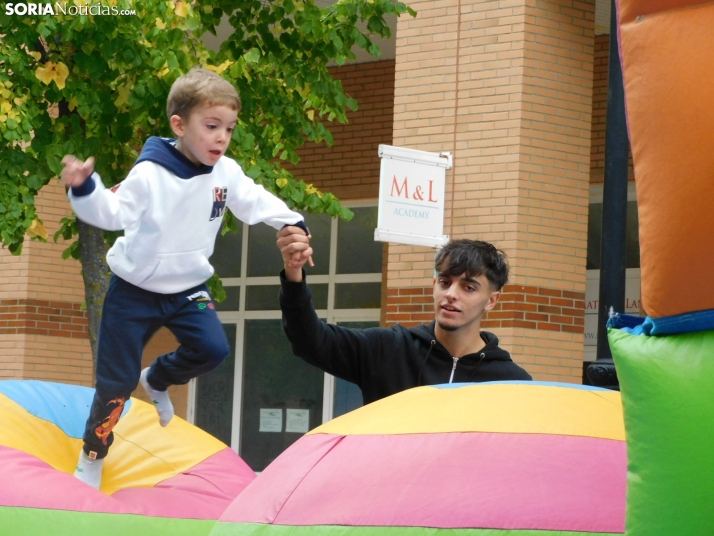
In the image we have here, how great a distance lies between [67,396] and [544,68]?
6797 millimetres

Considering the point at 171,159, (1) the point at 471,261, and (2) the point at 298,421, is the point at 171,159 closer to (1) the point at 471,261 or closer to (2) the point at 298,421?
(1) the point at 471,261

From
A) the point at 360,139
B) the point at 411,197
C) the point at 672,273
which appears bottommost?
the point at 672,273

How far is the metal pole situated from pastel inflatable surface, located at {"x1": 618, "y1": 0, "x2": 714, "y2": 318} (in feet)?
11.1

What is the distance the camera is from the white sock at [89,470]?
4614mm

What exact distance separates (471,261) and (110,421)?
59.6 inches

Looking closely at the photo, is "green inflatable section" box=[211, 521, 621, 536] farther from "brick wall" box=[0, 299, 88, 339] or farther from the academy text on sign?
"brick wall" box=[0, 299, 88, 339]

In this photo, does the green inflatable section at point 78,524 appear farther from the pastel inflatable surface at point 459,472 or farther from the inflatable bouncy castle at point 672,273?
the inflatable bouncy castle at point 672,273

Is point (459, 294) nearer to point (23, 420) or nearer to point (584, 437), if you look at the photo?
point (584, 437)

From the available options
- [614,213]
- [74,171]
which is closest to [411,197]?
[614,213]

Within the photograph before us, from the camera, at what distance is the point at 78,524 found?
409 cm

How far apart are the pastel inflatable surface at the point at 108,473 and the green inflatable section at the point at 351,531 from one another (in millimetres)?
1119

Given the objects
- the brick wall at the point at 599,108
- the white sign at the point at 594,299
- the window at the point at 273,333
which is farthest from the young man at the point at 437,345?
the window at the point at 273,333

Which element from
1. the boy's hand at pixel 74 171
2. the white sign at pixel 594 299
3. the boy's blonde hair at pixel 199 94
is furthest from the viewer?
the white sign at pixel 594 299

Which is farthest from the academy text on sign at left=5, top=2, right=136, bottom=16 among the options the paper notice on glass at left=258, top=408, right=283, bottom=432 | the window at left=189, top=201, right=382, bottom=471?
the paper notice on glass at left=258, top=408, right=283, bottom=432
